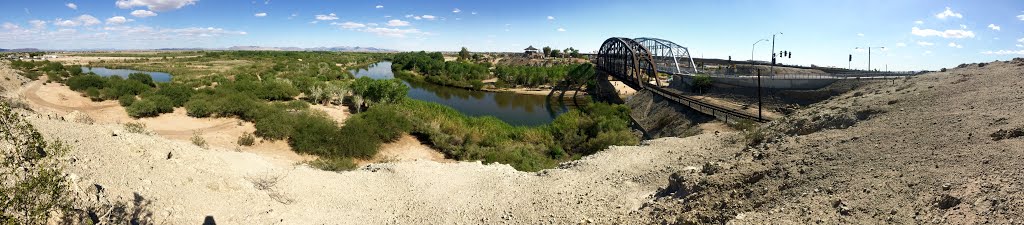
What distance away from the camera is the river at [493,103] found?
5642 centimetres

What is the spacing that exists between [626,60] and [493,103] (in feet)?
70.8

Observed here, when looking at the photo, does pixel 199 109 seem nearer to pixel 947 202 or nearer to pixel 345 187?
pixel 345 187

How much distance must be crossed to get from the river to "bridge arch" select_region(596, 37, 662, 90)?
12.8 meters

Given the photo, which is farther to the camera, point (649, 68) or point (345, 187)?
point (649, 68)

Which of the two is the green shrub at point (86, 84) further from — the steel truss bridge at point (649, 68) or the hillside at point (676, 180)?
the steel truss bridge at point (649, 68)

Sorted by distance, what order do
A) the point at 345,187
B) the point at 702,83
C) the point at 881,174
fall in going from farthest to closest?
the point at 702,83 < the point at 345,187 < the point at 881,174

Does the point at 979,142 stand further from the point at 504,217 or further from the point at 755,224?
the point at 504,217

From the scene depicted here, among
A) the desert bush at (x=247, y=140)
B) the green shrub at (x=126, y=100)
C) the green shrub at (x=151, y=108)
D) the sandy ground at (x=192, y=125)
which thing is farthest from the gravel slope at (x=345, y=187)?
the green shrub at (x=126, y=100)

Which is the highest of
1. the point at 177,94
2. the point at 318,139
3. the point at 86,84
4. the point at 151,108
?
the point at 86,84

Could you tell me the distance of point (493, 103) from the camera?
7000 cm

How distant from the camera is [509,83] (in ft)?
301

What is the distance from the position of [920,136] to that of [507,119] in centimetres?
4230

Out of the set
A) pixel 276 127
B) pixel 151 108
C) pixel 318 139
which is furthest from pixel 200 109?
pixel 318 139

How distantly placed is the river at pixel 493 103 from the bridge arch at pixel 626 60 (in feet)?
41.9
